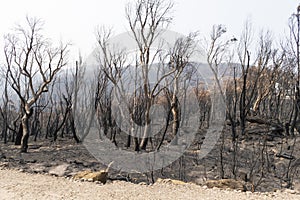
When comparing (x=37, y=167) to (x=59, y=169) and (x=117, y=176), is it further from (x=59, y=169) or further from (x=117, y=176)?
(x=117, y=176)

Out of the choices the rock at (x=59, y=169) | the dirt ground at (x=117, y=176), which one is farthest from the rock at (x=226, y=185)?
the rock at (x=59, y=169)

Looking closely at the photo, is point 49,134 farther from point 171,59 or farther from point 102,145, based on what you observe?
point 171,59

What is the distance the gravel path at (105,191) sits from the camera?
17.3 ft

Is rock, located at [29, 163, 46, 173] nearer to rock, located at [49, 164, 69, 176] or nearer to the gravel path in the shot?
rock, located at [49, 164, 69, 176]

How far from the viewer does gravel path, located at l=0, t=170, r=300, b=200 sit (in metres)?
5.27

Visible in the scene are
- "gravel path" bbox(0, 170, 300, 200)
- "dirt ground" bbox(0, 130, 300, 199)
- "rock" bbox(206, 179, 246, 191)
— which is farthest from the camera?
"rock" bbox(206, 179, 246, 191)

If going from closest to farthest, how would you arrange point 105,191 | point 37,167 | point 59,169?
point 105,191
point 59,169
point 37,167

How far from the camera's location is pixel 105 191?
5637mm

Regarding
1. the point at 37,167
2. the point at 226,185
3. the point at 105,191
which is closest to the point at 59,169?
the point at 37,167

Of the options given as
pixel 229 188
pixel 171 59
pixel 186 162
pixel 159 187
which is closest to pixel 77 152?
pixel 186 162

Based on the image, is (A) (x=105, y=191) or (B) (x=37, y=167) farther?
(B) (x=37, y=167)

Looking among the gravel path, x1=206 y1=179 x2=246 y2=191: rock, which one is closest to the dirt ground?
the gravel path

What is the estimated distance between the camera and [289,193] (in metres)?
5.68

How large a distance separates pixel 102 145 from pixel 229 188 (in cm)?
807
